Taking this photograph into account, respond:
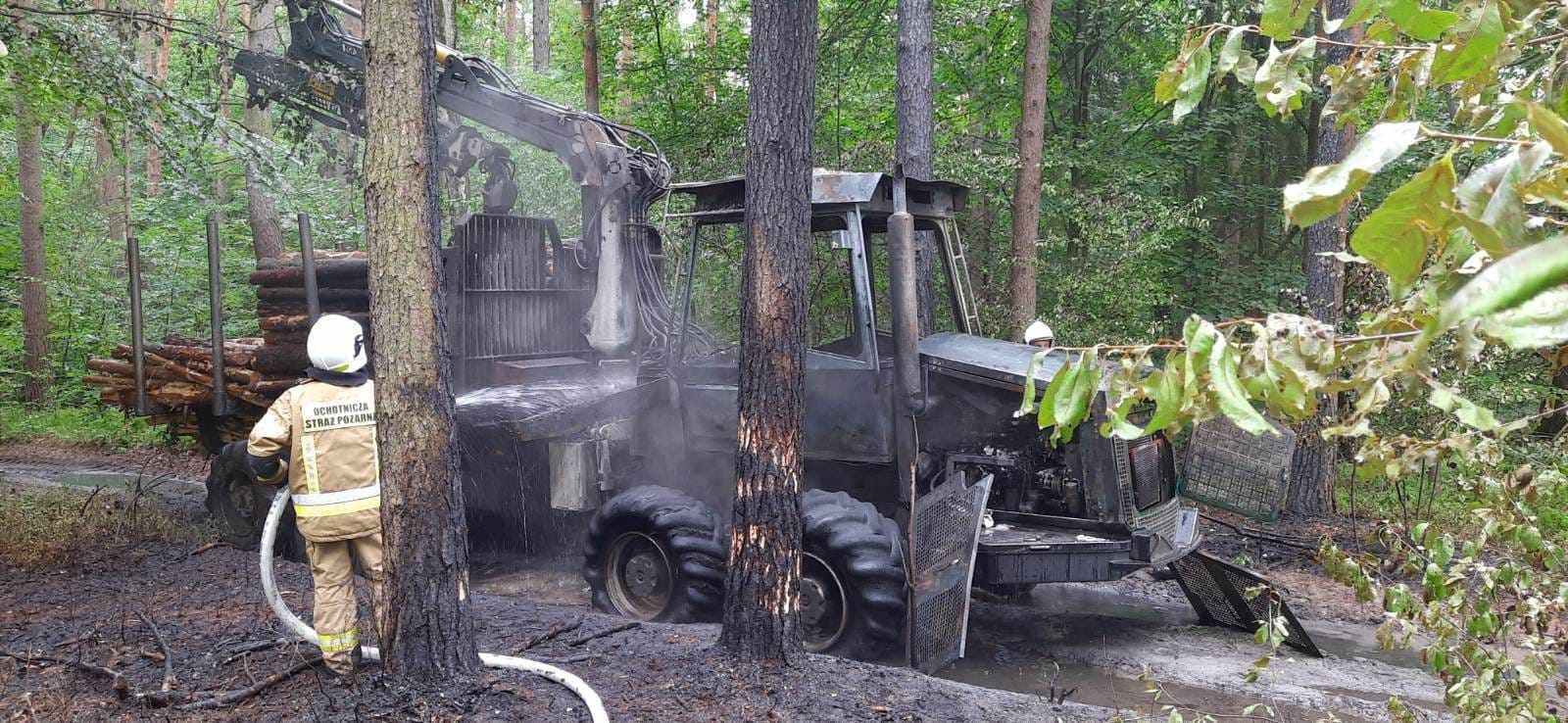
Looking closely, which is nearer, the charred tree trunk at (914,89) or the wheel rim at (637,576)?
the wheel rim at (637,576)

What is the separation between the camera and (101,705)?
4395 millimetres

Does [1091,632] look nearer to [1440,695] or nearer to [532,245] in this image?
[1440,695]

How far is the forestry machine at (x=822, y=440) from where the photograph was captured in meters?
5.88

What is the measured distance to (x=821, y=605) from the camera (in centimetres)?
604

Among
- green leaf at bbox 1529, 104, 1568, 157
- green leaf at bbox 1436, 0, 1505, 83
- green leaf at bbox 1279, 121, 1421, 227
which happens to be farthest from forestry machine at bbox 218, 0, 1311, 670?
green leaf at bbox 1529, 104, 1568, 157

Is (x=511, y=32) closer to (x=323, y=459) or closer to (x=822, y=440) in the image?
(x=822, y=440)

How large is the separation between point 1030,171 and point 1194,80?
29.8 feet

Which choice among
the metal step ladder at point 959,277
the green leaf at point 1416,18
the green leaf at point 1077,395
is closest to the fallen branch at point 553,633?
the metal step ladder at point 959,277

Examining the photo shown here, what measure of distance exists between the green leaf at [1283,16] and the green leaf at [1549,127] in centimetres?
85

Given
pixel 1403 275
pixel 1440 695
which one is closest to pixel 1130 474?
pixel 1440 695

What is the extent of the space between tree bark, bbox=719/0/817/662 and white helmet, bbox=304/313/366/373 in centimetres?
197

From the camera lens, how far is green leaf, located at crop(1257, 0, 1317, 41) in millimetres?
1812

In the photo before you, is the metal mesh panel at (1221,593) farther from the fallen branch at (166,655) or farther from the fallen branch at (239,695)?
the fallen branch at (166,655)

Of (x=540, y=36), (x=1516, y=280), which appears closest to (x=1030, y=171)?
(x=1516, y=280)
